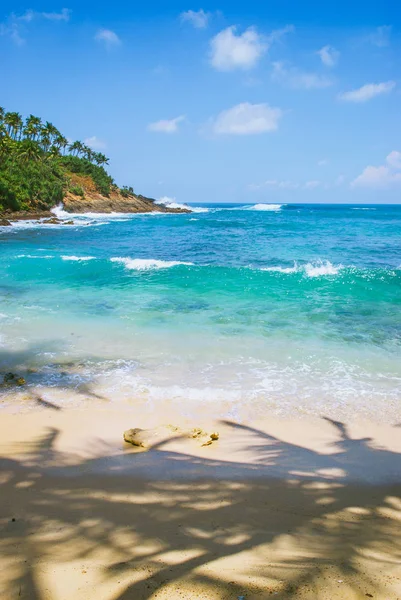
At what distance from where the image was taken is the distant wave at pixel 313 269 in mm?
18609

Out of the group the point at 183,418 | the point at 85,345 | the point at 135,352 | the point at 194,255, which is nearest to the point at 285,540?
the point at 183,418

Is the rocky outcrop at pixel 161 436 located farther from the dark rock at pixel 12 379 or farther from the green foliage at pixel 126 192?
the green foliage at pixel 126 192

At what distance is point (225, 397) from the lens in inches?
261

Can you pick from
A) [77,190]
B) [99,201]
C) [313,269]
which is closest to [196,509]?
[313,269]

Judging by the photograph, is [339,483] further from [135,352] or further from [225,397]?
[135,352]

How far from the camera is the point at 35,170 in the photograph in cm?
5575

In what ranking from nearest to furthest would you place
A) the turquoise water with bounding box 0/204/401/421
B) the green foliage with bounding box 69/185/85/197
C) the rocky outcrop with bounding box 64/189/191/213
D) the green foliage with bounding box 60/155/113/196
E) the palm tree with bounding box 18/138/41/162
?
the turquoise water with bounding box 0/204/401/421
the palm tree with bounding box 18/138/41/162
the rocky outcrop with bounding box 64/189/191/213
the green foliage with bounding box 69/185/85/197
the green foliage with bounding box 60/155/113/196

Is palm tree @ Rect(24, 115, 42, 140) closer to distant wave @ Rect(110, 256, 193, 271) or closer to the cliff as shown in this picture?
the cliff

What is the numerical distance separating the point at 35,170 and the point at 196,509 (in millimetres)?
61430

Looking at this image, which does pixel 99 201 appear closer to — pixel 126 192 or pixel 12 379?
pixel 126 192

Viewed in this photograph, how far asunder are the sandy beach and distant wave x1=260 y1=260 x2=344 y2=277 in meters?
13.7

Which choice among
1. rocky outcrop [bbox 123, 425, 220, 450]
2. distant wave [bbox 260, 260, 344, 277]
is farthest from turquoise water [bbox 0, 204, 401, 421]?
rocky outcrop [bbox 123, 425, 220, 450]

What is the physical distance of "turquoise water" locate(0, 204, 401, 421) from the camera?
6.79 m

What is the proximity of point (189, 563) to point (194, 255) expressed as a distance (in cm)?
2354
